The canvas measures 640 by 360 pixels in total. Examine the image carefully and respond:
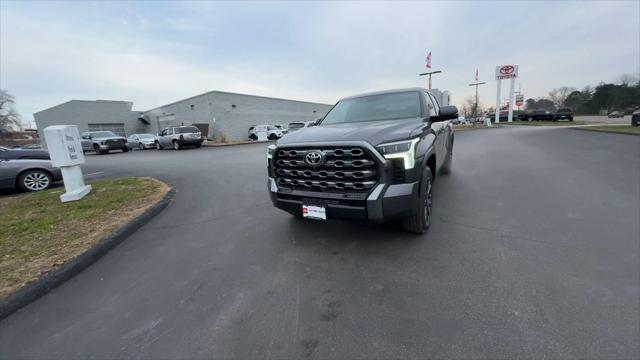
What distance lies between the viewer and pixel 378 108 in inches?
175

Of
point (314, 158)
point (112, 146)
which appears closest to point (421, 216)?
point (314, 158)

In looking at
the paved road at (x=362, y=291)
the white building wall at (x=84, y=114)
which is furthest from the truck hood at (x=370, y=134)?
the white building wall at (x=84, y=114)

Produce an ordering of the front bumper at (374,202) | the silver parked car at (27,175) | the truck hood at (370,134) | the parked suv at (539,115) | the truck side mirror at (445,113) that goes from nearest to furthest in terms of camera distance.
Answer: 1. the front bumper at (374,202)
2. the truck hood at (370,134)
3. the truck side mirror at (445,113)
4. the silver parked car at (27,175)
5. the parked suv at (539,115)

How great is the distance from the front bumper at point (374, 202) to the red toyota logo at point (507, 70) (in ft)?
171

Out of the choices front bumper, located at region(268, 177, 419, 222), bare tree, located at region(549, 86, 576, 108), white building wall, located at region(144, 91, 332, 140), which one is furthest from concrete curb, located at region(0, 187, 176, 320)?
bare tree, located at region(549, 86, 576, 108)

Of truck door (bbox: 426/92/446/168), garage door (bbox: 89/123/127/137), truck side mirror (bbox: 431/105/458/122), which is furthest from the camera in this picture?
garage door (bbox: 89/123/127/137)

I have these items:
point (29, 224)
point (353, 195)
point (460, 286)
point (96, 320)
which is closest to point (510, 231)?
point (460, 286)

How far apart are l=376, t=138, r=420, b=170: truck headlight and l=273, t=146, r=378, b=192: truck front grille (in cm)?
17

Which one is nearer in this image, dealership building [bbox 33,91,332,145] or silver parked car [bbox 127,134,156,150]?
silver parked car [bbox 127,134,156,150]

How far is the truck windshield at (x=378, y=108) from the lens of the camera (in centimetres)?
418

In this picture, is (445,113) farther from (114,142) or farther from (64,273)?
(114,142)

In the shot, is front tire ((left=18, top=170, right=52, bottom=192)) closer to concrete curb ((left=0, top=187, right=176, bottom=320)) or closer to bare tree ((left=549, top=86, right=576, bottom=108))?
concrete curb ((left=0, top=187, right=176, bottom=320))

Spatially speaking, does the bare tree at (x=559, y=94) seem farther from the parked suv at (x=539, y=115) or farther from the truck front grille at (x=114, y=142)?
the truck front grille at (x=114, y=142)

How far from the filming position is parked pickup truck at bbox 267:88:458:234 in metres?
2.92
